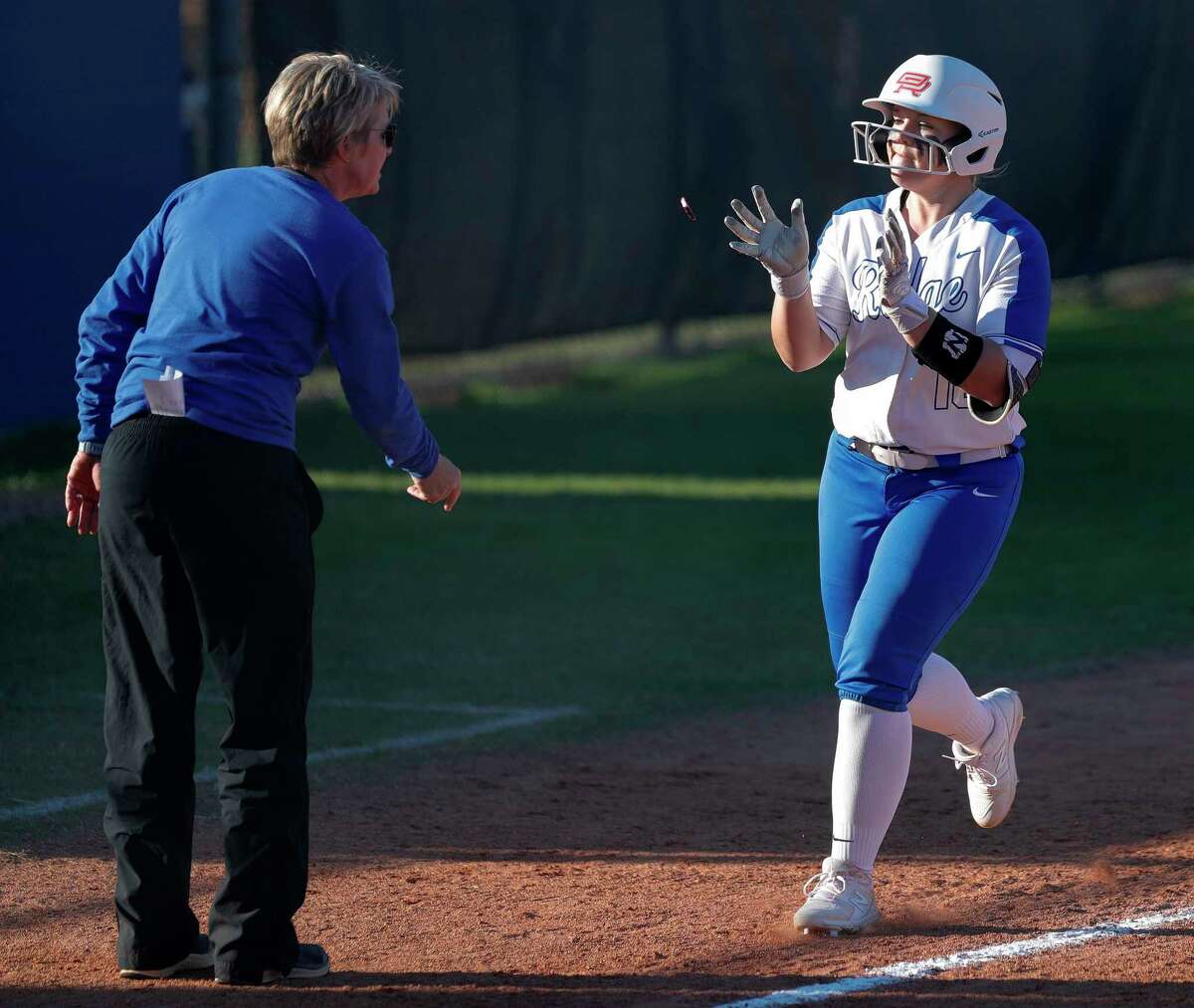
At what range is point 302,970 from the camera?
436cm

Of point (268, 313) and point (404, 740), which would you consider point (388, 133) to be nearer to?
point (268, 313)

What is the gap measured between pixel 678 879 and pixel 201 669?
164cm

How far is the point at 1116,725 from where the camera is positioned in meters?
7.21

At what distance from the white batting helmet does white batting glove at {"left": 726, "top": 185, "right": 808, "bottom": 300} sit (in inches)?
12.9

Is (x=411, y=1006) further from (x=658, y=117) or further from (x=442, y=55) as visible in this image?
(x=658, y=117)

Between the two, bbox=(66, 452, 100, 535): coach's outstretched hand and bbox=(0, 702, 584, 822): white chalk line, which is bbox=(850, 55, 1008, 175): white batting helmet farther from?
bbox=(0, 702, 584, 822): white chalk line

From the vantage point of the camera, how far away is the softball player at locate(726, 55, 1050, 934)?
4.66 meters

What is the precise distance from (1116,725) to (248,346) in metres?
4.16

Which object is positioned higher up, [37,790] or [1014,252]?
[1014,252]

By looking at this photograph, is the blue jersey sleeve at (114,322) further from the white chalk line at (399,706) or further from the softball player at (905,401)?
the white chalk line at (399,706)

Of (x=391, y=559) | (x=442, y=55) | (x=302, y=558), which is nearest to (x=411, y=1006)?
(x=302, y=558)

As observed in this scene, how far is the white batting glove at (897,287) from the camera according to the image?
443 centimetres

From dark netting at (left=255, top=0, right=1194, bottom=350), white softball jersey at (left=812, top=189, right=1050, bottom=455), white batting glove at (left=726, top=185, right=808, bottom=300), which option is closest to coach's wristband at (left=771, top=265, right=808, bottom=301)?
white batting glove at (left=726, top=185, right=808, bottom=300)

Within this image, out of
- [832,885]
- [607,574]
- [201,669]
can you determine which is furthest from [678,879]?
[607,574]
